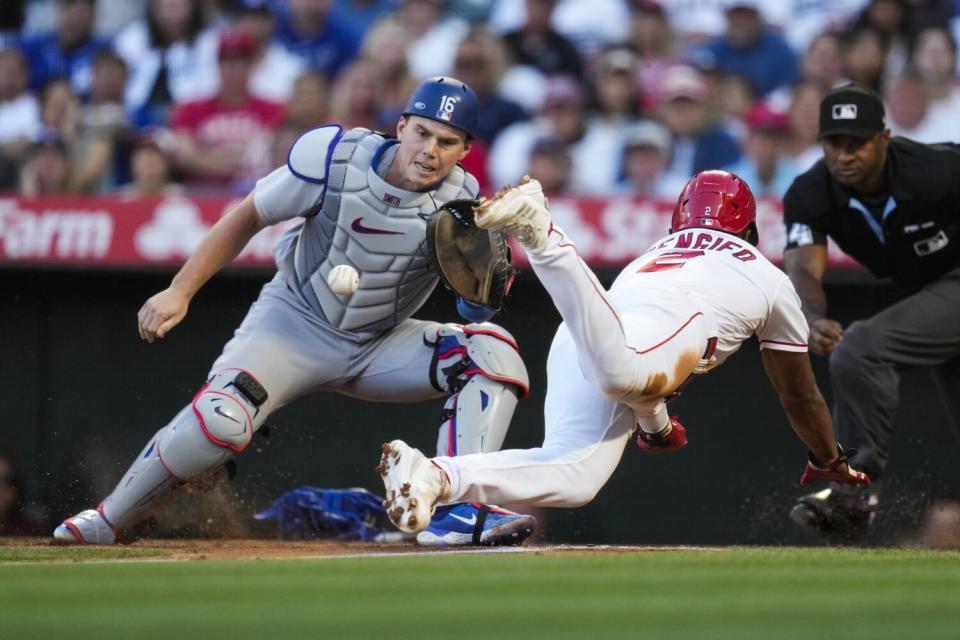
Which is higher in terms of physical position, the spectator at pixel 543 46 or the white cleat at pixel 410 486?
the spectator at pixel 543 46

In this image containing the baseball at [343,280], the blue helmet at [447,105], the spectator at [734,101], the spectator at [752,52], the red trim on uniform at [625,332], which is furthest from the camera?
the spectator at [752,52]

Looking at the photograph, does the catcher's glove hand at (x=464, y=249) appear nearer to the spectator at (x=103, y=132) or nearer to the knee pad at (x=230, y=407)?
the knee pad at (x=230, y=407)

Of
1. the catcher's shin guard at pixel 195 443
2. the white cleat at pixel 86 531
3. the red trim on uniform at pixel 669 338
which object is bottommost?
the white cleat at pixel 86 531

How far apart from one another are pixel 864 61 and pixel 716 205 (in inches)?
157

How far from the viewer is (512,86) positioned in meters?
8.91

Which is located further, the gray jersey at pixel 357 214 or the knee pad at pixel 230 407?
the gray jersey at pixel 357 214

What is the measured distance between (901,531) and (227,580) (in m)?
4.68

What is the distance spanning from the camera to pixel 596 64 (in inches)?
351

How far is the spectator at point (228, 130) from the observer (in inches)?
344

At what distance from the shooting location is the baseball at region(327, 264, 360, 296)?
5.42m

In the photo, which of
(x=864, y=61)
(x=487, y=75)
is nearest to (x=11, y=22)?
(x=487, y=75)

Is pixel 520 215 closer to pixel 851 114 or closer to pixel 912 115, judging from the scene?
pixel 851 114

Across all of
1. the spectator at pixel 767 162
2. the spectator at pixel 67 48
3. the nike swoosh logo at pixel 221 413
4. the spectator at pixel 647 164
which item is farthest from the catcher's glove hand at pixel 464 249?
the spectator at pixel 67 48

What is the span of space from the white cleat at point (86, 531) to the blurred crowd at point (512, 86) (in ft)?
10.6
